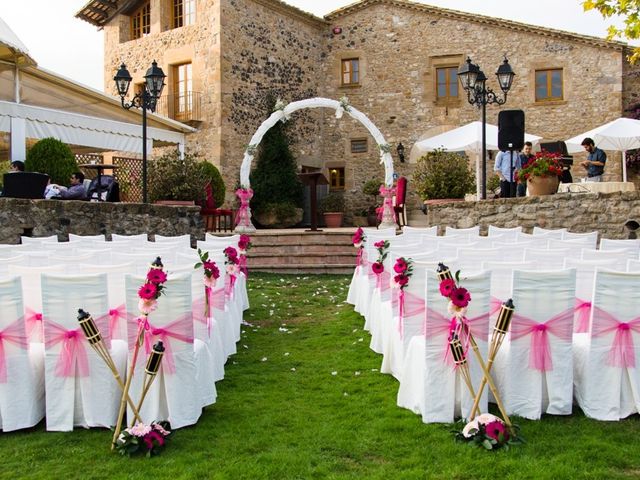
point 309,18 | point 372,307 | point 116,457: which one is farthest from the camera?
point 309,18

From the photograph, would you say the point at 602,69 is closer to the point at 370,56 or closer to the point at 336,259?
the point at 370,56

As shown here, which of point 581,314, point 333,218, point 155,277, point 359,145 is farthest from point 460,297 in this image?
point 359,145

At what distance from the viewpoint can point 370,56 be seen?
2070cm

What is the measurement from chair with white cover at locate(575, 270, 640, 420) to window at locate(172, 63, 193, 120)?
613 inches

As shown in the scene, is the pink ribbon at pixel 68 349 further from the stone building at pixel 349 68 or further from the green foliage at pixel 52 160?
the stone building at pixel 349 68

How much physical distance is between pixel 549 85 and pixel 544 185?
10731 millimetres

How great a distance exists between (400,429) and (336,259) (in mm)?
8138

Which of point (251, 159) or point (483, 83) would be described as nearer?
point (483, 83)

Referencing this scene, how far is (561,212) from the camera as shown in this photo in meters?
9.47

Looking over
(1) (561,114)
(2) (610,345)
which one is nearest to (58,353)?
(2) (610,345)

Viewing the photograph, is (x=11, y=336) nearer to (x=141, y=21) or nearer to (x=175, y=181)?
(x=175, y=181)

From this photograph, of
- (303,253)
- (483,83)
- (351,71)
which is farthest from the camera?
(351,71)

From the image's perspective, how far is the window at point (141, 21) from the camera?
19859 millimetres

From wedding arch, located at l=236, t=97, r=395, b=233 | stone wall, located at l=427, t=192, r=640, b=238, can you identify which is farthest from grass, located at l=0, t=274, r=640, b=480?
wedding arch, located at l=236, t=97, r=395, b=233
